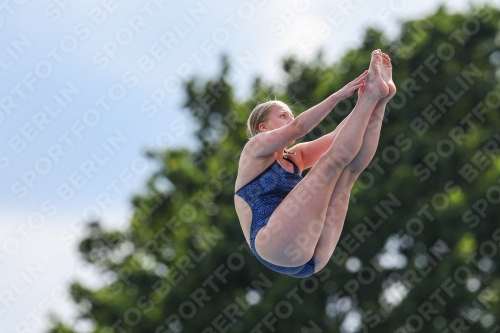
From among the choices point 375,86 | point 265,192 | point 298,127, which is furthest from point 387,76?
point 265,192

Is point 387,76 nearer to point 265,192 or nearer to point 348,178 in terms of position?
point 348,178

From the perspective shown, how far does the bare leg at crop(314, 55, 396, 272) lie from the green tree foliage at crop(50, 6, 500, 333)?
695cm

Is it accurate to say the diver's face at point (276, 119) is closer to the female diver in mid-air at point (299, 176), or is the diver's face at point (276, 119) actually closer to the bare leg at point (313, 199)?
the female diver in mid-air at point (299, 176)

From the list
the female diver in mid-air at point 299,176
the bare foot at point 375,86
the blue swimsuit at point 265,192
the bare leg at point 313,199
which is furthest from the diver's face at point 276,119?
the bare foot at point 375,86

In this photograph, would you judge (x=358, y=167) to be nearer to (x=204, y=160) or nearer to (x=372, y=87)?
(x=372, y=87)

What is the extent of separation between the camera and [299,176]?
4.40 m

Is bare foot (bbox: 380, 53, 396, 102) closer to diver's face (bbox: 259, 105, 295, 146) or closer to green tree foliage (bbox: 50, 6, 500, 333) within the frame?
diver's face (bbox: 259, 105, 295, 146)

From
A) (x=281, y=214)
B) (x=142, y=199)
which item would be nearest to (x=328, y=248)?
(x=281, y=214)

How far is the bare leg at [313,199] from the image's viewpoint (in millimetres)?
3867

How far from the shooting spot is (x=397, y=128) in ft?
39.4

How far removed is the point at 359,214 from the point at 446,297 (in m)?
1.72

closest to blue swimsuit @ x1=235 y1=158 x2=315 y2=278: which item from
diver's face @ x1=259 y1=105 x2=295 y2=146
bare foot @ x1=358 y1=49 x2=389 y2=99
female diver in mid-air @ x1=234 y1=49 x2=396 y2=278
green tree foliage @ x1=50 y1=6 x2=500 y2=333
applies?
female diver in mid-air @ x1=234 y1=49 x2=396 y2=278

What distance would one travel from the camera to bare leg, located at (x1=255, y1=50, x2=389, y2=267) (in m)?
3.87

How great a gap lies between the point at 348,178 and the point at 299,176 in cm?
34
